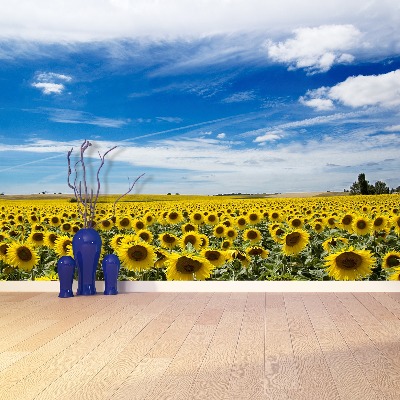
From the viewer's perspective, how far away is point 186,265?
4945mm

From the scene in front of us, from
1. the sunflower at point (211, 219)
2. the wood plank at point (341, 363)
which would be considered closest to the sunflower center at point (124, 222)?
the sunflower at point (211, 219)

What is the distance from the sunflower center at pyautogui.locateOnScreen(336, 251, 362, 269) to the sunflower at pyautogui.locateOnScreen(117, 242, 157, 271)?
134cm

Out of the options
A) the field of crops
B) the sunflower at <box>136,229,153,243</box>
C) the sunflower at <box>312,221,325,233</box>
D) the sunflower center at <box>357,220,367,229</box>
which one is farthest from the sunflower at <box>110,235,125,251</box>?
the sunflower center at <box>357,220,367,229</box>

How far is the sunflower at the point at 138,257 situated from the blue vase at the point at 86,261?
16.3 inches

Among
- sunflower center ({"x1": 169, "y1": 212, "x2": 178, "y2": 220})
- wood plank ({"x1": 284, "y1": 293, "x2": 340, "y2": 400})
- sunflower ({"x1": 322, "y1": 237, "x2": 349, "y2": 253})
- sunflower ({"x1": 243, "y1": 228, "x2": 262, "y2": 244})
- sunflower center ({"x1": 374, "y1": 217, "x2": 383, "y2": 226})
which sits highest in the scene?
sunflower center ({"x1": 169, "y1": 212, "x2": 178, "y2": 220})

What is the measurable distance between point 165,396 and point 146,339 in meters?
0.93

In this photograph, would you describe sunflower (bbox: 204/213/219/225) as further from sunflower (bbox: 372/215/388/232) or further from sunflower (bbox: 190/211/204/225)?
sunflower (bbox: 372/215/388/232)

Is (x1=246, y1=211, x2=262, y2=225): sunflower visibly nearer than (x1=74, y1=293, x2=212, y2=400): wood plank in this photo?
No

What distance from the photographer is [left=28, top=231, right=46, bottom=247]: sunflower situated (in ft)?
20.7

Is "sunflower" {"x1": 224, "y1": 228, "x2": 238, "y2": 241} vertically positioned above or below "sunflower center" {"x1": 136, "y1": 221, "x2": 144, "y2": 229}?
below

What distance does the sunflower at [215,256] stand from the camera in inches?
205

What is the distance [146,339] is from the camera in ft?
10.5

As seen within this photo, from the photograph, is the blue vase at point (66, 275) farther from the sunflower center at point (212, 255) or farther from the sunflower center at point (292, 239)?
the sunflower center at point (292, 239)

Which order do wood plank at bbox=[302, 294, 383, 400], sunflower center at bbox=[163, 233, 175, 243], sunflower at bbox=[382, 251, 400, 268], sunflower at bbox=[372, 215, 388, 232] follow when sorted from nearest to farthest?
wood plank at bbox=[302, 294, 383, 400] < sunflower at bbox=[382, 251, 400, 268] < sunflower center at bbox=[163, 233, 175, 243] < sunflower at bbox=[372, 215, 388, 232]
